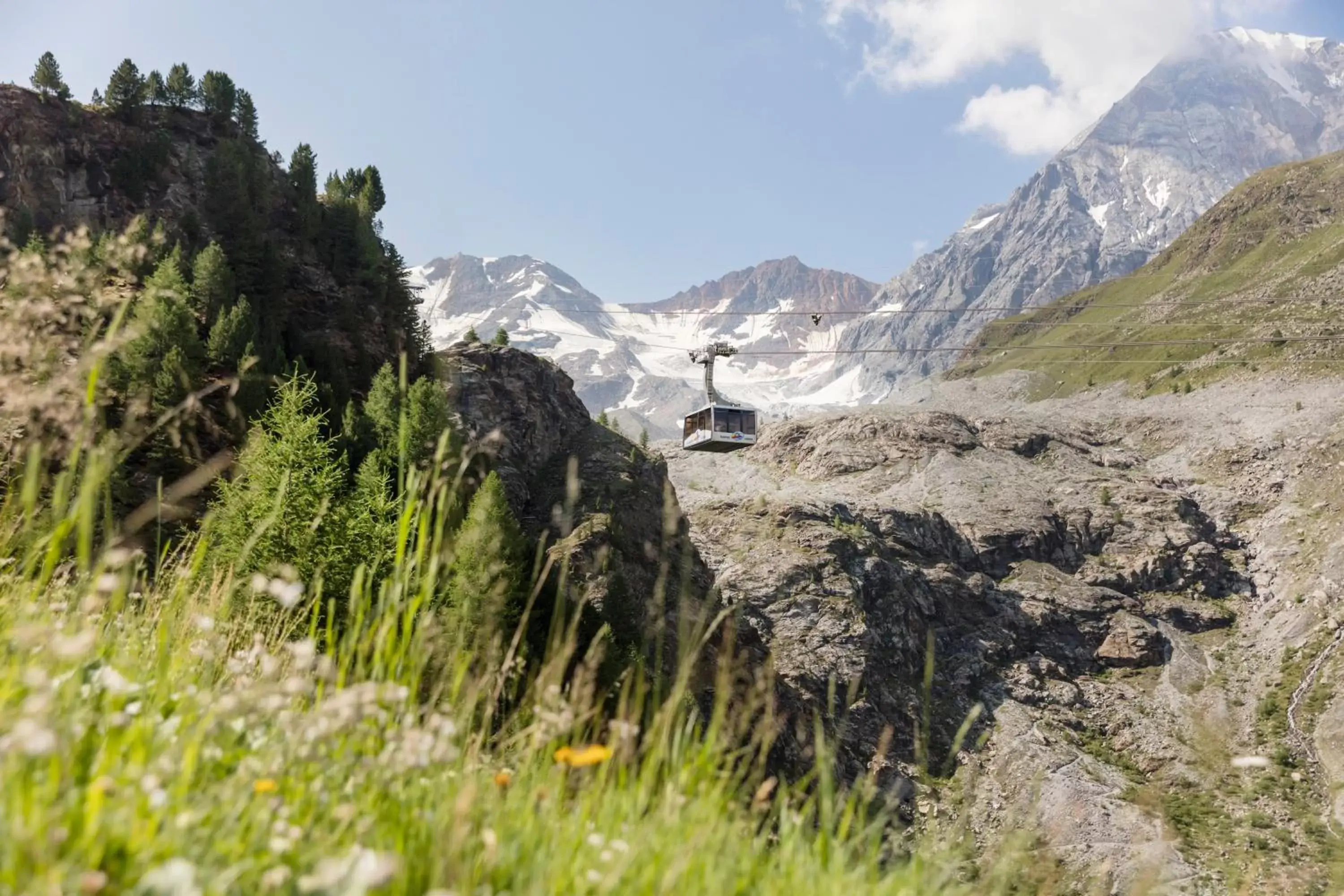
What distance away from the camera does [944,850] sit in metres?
3.19

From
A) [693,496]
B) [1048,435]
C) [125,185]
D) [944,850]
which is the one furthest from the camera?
[1048,435]

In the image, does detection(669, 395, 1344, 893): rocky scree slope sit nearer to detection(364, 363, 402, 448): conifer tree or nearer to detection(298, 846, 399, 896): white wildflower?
detection(364, 363, 402, 448): conifer tree

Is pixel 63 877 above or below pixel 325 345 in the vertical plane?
below

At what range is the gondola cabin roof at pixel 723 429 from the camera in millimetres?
51719

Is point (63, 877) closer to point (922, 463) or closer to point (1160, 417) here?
point (922, 463)

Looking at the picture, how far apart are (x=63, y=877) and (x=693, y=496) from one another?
14641cm

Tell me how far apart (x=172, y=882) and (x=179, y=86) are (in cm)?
10148

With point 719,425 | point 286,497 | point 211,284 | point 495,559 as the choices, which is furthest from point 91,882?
point 211,284

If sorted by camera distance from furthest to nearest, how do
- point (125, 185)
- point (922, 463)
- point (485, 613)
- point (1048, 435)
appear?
point (1048, 435), point (922, 463), point (125, 185), point (485, 613)

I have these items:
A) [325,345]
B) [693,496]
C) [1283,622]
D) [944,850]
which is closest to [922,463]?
[693,496]

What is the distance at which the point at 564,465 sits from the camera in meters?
83.8

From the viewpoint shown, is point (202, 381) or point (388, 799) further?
point (202, 381)

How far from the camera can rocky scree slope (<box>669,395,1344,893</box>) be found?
91.4 meters

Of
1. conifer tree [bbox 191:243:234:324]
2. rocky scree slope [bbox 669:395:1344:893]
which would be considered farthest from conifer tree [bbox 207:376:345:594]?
rocky scree slope [bbox 669:395:1344:893]
